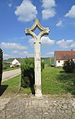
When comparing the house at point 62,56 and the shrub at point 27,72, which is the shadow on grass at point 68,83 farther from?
the house at point 62,56

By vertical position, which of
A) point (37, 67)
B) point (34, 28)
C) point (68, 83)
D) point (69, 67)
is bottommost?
point (68, 83)

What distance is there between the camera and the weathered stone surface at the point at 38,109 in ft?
27.6

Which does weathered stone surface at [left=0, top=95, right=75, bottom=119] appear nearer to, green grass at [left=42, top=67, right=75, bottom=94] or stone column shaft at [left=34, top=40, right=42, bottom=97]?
stone column shaft at [left=34, top=40, right=42, bottom=97]

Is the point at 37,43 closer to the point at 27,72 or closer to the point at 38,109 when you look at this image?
the point at 27,72

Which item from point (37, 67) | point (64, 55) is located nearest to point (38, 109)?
point (37, 67)

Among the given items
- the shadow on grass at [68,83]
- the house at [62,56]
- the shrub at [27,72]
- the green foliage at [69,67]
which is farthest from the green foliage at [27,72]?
the house at [62,56]

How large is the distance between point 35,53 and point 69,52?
272ft

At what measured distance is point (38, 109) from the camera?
9445 mm

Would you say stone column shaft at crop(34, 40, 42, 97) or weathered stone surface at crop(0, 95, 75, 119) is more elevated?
stone column shaft at crop(34, 40, 42, 97)

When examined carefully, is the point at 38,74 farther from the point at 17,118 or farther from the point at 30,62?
the point at 17,118

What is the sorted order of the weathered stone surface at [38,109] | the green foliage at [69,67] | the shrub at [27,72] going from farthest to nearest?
the green foliage at [69,67] → the shrub at [27,72] → the weathered stone surface at [38,109]

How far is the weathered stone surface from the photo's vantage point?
8.41 meters

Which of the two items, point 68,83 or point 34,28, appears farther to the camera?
point 68,83

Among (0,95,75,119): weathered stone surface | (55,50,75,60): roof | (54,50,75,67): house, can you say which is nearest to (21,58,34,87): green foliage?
(0,95,75,119): weathered stone surface
